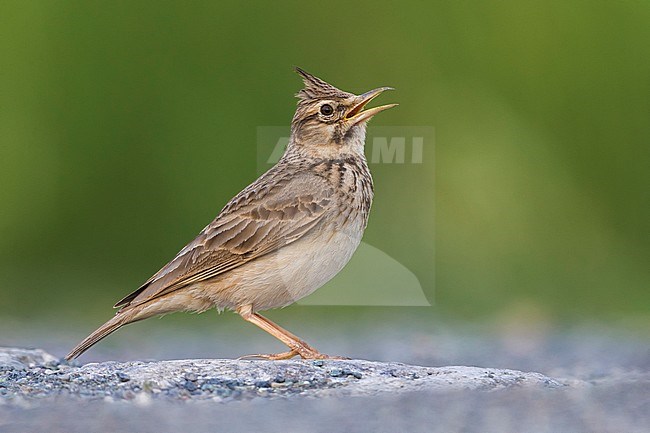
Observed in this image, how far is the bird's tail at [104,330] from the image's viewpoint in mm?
4637

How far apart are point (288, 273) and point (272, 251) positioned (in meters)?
0.16

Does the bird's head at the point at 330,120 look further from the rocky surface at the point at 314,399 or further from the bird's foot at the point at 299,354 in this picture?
the rocky surface at the point at 314,399

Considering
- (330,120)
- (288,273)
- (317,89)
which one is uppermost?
(317,89)

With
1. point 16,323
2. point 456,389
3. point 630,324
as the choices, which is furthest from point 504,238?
point 456,389

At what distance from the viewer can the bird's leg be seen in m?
4.80

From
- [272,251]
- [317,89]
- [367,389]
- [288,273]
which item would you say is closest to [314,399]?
[367,389]

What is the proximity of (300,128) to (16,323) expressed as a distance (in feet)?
7.61

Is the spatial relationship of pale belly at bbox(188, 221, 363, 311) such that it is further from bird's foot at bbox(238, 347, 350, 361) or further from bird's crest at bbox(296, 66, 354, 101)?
bird's crest at bbox(296, 66, 354, 101)

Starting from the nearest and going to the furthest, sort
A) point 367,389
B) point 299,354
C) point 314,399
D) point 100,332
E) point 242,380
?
point 314,399 → point 367,389 → point 242,380 → point 100,332 → point 299,354

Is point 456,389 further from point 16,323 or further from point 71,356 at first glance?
point 16,323

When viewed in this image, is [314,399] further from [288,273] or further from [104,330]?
[104,330]

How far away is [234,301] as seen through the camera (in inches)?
193

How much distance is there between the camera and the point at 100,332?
4680mm

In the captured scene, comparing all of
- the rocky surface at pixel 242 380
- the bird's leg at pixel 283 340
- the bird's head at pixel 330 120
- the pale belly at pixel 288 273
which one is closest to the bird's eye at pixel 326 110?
the bird's head at pixel 330 120
